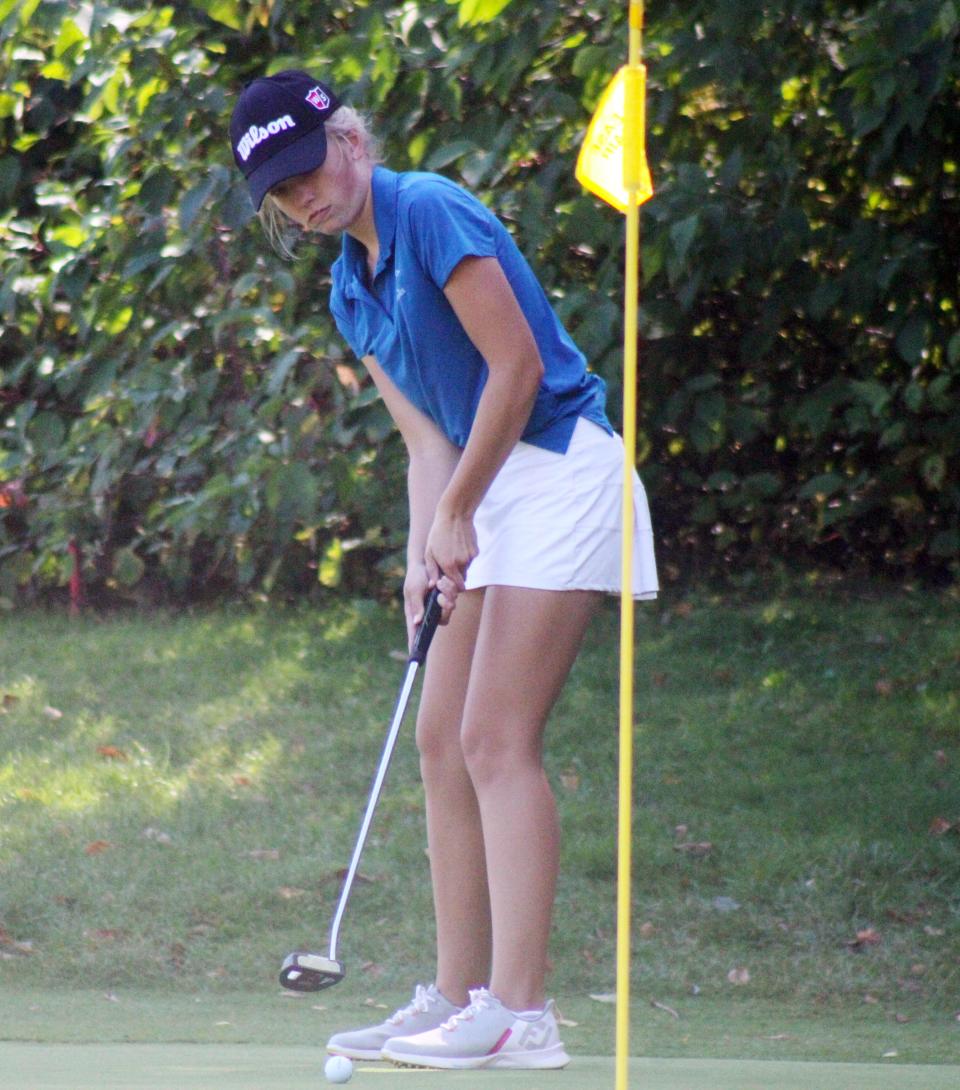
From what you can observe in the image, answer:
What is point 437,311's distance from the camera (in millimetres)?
3219

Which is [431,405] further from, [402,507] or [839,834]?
[402,507]

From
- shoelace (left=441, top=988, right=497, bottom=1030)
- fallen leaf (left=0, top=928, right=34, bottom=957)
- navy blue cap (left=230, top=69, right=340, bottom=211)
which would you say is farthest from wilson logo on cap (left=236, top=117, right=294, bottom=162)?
fallen leaf (left=0, top=928, right=34, bottom=957)

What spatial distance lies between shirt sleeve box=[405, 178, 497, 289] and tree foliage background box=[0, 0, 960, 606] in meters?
2.46

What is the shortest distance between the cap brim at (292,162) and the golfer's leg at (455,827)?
34.0 inches

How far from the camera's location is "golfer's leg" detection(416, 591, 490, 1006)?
3373 mm

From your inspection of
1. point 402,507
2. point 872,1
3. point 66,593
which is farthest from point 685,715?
point 66,593

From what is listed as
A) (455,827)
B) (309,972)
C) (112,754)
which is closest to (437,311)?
(455,827)

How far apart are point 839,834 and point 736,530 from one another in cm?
325

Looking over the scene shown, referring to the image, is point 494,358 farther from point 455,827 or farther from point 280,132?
point 455,827

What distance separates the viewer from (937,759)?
267 inches

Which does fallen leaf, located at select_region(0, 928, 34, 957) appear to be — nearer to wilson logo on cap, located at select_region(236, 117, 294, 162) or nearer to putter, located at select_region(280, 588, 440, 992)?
putter, located at select_region(280, 588, 440, 992)

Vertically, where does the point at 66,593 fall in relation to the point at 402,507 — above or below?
below

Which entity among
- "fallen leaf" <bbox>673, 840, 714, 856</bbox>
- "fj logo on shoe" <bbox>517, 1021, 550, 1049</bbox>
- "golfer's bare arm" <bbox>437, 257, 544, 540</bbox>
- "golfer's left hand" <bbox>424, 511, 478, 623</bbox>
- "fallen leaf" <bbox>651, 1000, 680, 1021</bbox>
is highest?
"golfer's bare arm" <bbox>437, 257, 544, 540</bbox>

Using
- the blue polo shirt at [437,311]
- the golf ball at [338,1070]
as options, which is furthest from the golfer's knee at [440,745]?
the golf ball at [338,1070]
